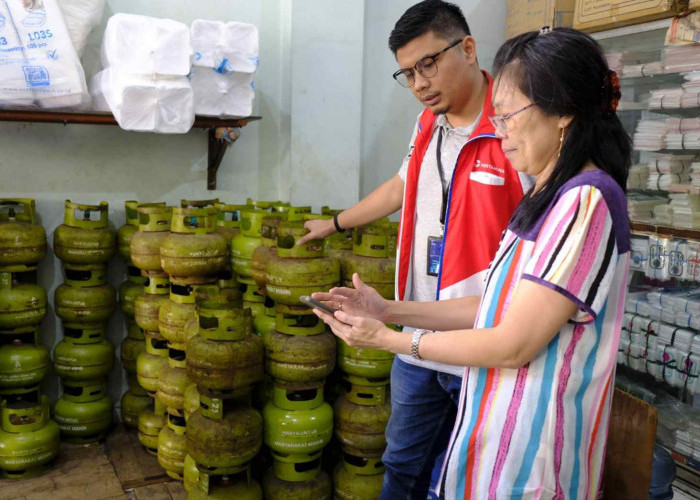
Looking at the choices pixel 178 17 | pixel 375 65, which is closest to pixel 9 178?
pixel 178 17

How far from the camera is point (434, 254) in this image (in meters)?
1.97

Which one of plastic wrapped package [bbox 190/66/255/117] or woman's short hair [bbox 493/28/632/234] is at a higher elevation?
plastic wrapped package [bbox 190/66/255/117]

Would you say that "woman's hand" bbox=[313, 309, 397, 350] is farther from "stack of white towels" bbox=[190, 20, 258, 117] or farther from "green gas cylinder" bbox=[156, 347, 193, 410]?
"stack of white towels" bbox=[190, 20, 258, 117]

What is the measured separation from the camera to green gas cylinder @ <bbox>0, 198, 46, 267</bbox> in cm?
304

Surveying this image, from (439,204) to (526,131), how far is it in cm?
78

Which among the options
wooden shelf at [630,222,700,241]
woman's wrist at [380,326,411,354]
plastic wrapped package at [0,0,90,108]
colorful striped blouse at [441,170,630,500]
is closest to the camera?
colorful striped blouse at [441,170,630,500]

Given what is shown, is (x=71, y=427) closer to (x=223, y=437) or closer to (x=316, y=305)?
(x=223, y=437)

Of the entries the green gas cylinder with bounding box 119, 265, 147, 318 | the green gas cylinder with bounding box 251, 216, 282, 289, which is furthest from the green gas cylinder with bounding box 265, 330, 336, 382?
the green gas cylinder with bounding box 119, 265, 147, 318

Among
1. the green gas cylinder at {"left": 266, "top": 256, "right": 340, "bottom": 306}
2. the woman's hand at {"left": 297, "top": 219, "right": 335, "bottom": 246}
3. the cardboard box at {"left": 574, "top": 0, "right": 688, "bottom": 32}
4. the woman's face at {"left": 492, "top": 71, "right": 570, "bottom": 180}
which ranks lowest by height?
the green gas cylinder at {"left": 266, "top": 256, "right": 340, "bottom": 306}

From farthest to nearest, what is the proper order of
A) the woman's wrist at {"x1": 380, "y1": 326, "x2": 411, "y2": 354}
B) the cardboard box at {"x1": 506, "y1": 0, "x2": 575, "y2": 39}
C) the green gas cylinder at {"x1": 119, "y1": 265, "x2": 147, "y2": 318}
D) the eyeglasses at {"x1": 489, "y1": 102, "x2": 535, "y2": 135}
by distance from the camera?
the cardboard box at {"x1": 506, "y1": 0, "x2": 575, "y2": 39} < the green gas cylinder at {"x1": 119, "y1": 265, "x2": 147, "y2": 318} < the woman's wrist at {"x1": 380, "y1": 326, "x2": 411, "y2": 354} < the eyeglasses at {"x1": 489, "y1": 102, "x2": 535, "y2": 135}

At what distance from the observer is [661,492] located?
7.26ft

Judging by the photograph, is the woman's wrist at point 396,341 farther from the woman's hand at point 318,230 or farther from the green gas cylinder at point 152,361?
the green gas cylinder at point 152,361

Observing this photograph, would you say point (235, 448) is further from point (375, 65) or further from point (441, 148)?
point (375, 65)

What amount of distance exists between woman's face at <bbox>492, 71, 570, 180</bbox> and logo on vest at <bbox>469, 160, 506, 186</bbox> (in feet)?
1.78
